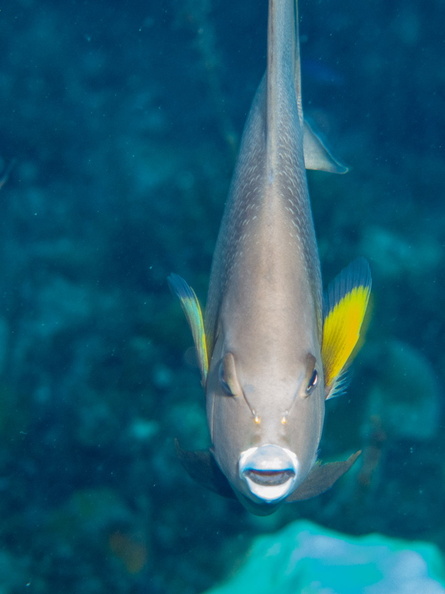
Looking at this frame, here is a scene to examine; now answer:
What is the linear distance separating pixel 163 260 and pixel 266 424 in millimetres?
3274

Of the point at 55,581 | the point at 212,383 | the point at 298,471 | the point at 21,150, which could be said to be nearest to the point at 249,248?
the point at 212,383

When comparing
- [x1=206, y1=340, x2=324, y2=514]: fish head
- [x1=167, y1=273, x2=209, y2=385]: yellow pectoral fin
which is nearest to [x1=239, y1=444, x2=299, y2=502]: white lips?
[x1=206, y1=340, x2=324, y2=514]: fish head

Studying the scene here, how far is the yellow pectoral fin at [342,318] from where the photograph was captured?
321 centimetres

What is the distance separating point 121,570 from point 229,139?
448 centimetres

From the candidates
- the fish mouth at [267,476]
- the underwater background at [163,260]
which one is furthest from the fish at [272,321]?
the underwater background at [163,260]

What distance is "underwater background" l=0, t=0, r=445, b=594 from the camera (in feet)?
15.7

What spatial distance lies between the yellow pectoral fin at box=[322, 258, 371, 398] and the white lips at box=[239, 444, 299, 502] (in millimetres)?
906

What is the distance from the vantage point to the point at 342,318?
3305 millimetres

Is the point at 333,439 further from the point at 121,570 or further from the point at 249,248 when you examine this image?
the point at 249,248

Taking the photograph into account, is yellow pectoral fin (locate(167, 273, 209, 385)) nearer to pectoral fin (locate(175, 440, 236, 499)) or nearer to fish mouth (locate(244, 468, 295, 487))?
pectoral fin (locate(175, 440, 236, 499))

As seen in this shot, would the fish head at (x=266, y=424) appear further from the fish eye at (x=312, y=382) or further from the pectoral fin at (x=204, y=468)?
the pectoral fin at (x=204, y=468)

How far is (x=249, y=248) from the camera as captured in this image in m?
2.85

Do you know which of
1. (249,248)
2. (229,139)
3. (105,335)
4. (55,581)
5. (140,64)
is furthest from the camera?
(140,64)

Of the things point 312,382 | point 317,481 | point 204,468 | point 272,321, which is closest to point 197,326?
point 272,321
